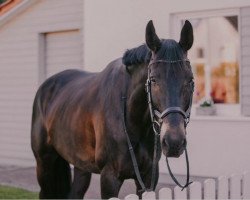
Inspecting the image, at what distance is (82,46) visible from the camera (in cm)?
1054

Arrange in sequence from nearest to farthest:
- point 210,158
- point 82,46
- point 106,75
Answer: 1. point 106,75
2. point 210,158
3. point 82,46

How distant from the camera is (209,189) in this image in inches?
180

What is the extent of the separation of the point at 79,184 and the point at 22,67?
5988 mm

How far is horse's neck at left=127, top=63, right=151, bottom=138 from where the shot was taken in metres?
4.08

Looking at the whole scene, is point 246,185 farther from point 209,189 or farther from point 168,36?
point 168,36

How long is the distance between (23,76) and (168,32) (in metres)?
3.79

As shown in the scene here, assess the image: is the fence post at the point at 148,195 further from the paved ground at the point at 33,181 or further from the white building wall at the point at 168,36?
the white building wall at the point at 168,36

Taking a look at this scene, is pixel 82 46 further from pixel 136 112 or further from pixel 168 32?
pixel 136 112

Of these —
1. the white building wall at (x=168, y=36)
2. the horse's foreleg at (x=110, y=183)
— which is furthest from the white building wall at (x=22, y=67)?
the horse's foreleg at (x=110, y=183)

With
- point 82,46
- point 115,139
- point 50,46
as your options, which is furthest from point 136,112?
point 50,46

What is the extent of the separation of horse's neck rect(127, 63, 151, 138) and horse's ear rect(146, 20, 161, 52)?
1.05ft

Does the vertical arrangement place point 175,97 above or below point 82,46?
below

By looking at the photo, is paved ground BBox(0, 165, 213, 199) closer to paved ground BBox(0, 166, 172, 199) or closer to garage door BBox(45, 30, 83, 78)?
paved ground BBox(0, 166, 172, 199)

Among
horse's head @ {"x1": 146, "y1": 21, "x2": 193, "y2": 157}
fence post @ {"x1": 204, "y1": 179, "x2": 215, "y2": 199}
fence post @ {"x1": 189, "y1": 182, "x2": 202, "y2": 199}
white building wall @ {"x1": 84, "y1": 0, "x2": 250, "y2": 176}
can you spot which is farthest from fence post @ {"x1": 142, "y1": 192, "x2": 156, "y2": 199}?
white building wall @ {"x1": 84, "y1": 0, "x2": 250, "y2": 176}
